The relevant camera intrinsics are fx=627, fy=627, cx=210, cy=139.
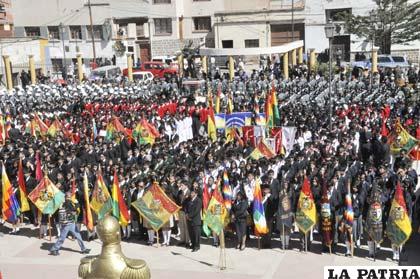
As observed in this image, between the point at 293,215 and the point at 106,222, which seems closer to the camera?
the point at 106,222

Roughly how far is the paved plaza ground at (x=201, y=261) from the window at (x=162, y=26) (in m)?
35.7

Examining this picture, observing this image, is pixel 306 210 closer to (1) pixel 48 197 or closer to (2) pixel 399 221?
(2) pixel 399 221

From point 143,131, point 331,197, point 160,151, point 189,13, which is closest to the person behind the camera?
point 331,197

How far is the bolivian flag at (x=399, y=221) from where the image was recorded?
1049 cm

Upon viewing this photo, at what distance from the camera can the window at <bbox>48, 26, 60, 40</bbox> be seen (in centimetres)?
4866

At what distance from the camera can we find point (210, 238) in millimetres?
12672

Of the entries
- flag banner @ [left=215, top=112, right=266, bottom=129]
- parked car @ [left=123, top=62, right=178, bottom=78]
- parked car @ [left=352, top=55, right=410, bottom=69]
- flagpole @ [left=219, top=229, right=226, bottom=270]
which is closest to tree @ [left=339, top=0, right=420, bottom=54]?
parked car @ [left=352, top=55, right=410, bottom=69]

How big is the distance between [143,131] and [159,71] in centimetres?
1896

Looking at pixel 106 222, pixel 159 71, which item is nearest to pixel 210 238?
pixel 106 222

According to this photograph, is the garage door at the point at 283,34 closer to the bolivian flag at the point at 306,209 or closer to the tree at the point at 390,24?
the tree at the point at 390,24

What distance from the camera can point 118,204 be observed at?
1232cm

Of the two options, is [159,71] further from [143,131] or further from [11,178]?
[11,178]

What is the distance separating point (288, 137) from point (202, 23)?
3231cm

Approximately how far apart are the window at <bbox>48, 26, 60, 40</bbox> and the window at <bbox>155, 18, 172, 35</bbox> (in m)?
7.94
